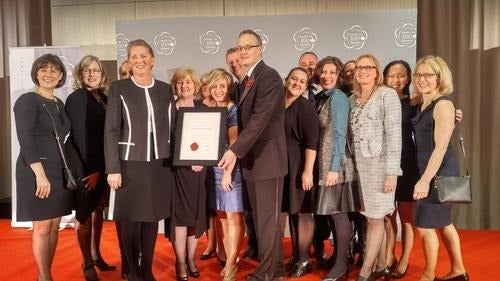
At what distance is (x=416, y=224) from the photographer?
320 cm

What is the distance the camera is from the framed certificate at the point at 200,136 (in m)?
3.19

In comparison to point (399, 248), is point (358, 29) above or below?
above

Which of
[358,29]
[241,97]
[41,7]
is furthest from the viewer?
[41,7]

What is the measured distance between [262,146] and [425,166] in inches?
41.5

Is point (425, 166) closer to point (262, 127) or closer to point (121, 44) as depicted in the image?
point (262, 127)

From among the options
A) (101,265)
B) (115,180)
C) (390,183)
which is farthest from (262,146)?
(101,265)

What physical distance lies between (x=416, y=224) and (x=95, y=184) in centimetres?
220

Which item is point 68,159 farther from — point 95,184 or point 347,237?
point 347,237

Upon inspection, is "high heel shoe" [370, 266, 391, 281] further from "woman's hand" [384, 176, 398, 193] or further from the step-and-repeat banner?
the step-and-repeat banner

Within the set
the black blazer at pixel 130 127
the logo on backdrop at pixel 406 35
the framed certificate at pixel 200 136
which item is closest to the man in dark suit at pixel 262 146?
the framed certificate at pixel 200 136

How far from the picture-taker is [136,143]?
9.99 ft

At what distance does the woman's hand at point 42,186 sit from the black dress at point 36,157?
0.04 metres

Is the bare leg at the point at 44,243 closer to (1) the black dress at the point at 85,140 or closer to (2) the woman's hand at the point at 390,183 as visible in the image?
(1) the black dress at the point at 85,140

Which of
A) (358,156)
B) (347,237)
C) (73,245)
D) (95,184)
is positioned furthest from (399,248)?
(73,245)
